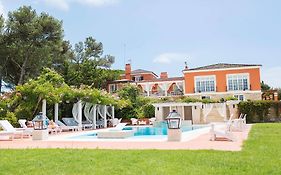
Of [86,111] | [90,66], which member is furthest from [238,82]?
Result: [86,111]

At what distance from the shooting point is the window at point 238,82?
142 ft

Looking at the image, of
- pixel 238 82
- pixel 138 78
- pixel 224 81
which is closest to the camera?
pixel 238 82

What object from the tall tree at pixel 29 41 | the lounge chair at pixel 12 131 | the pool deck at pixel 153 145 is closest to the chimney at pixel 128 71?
the tall tree at pixel 29 41

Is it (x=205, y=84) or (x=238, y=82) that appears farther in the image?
(x=205, y=84)

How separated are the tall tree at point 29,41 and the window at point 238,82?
2295cm

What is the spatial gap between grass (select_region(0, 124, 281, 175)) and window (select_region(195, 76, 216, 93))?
121ft

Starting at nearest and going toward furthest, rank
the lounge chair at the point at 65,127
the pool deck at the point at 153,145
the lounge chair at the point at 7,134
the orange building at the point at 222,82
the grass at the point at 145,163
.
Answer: the grass at the point at 145,163
the pool deck at the point at 153,145
the lounge chair at the point at 7,134
the lounge chair at the point at 65,127
the orange building at the point at 222,82

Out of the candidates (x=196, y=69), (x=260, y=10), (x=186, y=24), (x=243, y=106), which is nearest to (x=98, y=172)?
(x=260, y=10)

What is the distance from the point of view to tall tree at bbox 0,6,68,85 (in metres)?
32.8

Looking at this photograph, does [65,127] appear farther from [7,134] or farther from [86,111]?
[86,111]

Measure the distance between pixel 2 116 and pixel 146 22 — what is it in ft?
36.7

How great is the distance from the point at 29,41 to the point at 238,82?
A: 26973mm

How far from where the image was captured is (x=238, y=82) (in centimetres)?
4391

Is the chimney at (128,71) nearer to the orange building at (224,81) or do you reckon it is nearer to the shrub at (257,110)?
the orange building at (224,81)
